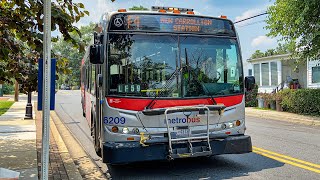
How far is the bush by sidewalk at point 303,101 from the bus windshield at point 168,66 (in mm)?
11228

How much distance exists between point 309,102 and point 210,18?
11880mm

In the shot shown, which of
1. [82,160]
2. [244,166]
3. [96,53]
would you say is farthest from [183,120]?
[82,160]

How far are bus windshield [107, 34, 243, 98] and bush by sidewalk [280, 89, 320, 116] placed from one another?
11.2 metres

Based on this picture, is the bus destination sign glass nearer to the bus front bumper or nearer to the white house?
the bus front bumper

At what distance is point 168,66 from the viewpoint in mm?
6551

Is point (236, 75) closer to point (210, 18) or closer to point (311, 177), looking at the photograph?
point (210, 18)

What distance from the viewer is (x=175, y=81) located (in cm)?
653

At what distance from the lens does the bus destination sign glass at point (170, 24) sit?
644 centimetres

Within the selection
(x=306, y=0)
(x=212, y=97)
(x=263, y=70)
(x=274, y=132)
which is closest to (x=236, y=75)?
(x=212, y=97)

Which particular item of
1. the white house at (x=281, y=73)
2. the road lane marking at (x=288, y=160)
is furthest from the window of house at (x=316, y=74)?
the road lane marking at (x=288, y=160)

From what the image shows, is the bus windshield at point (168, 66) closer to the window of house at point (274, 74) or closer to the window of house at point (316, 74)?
the window of house at point (316, 74)

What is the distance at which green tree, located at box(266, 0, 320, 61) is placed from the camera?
14828 mm

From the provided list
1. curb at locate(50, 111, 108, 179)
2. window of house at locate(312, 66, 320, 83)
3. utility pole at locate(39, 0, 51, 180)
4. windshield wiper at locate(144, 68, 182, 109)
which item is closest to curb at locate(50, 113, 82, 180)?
curb at locate(50, 111, 108, 179)

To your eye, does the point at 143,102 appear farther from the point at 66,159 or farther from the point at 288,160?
the point at 288,160
